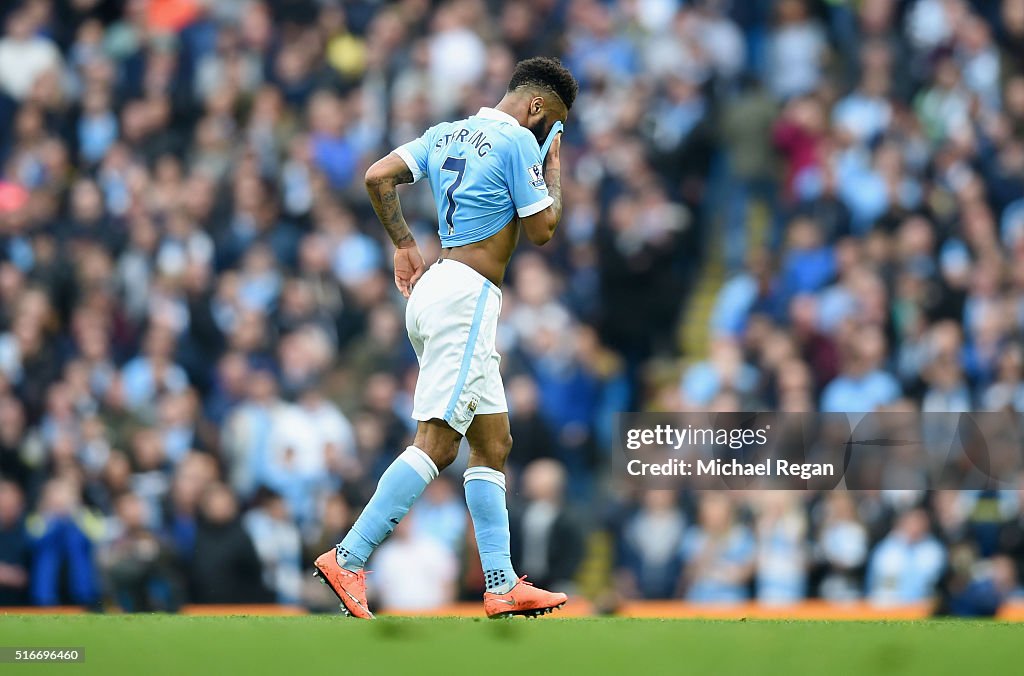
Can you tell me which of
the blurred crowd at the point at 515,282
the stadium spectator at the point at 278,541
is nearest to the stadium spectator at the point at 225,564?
the blurred crowd at the point at 515,282

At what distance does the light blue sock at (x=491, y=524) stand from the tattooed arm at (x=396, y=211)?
0.96 metres

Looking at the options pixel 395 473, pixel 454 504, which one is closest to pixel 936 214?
pixel 454 504

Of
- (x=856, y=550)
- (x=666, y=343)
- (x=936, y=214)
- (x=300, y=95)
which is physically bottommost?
(x=856, y=550)

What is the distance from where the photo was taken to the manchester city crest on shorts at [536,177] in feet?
23.7

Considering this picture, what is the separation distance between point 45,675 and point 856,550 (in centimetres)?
740

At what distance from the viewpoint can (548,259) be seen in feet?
49.3

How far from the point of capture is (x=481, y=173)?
730 cm

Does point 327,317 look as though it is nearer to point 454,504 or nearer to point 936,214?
point 454,504

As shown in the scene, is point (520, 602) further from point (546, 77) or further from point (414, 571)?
point (414, 571)

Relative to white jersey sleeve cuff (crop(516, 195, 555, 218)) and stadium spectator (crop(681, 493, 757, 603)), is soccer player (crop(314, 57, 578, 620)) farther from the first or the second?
stadium spectator (crop(681, 493, 757, 603))

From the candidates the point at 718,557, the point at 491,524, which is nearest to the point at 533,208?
the point at 491,524

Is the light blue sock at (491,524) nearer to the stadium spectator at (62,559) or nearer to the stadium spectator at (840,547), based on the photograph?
the stadium spectator at (840,547)

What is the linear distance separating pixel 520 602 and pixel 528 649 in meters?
0.90

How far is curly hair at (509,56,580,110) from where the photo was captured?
7527 millimetres
